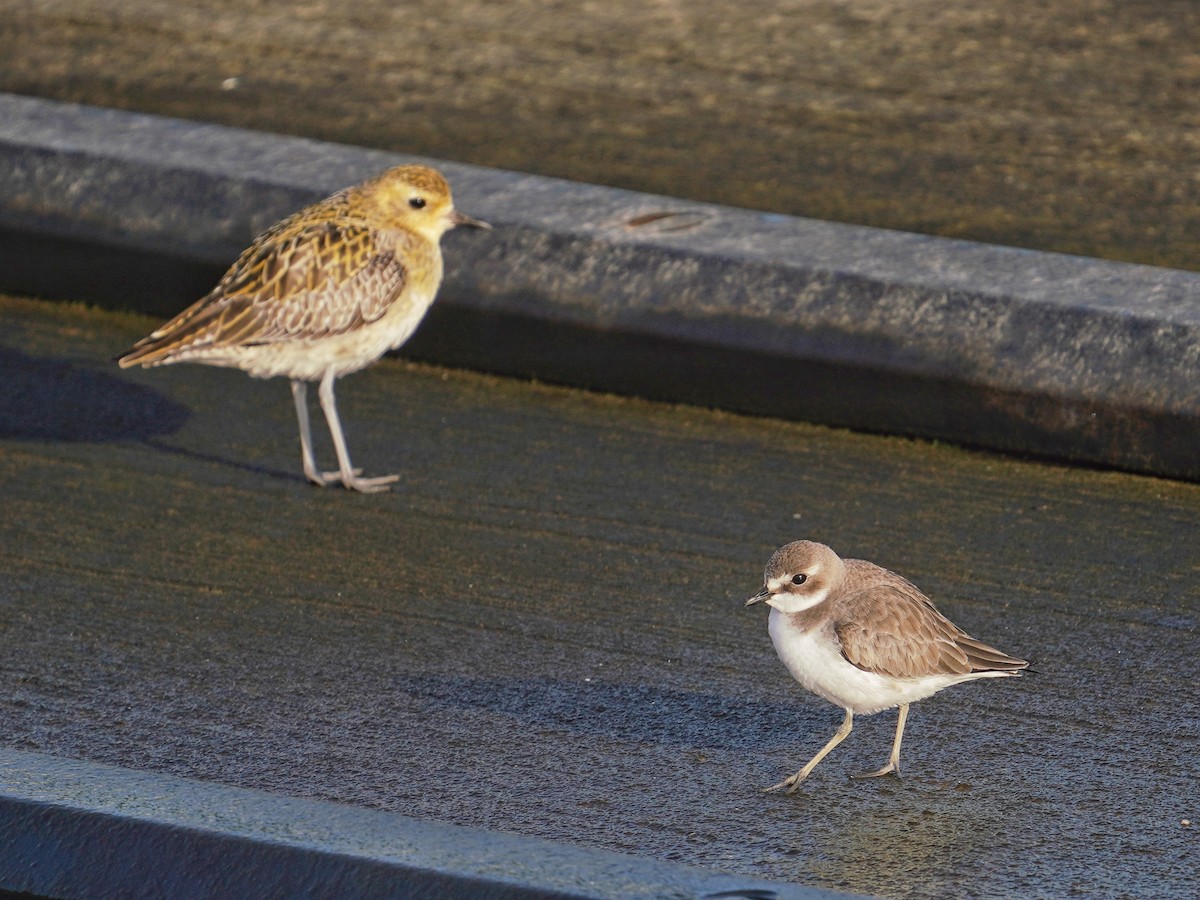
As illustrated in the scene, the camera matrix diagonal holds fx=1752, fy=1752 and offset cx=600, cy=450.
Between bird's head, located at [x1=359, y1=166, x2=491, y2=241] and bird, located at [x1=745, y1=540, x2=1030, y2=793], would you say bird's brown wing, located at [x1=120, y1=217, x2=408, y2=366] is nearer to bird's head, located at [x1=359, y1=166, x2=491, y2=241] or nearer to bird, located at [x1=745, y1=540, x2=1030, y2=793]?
bird's head, located at [x1=359, y1=166, x2=491, y2=241]

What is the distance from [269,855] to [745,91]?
26.3ft

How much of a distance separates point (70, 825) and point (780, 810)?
6.15 feet

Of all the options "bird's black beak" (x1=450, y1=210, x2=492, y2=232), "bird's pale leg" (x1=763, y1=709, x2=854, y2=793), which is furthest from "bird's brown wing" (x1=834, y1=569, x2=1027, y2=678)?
"bird's black beak" (x1=450, y1=210, x2=492, y2=232)

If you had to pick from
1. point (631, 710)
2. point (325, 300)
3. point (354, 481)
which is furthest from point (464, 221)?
point (631, 710)

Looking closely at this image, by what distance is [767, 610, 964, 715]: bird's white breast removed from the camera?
16.0ft

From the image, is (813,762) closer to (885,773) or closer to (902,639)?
(885,773)

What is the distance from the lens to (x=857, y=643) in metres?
4.91

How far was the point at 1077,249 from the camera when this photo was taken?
863 cm

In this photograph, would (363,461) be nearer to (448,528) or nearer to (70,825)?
(448,528)

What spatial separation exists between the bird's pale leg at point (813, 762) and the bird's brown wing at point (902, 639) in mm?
227

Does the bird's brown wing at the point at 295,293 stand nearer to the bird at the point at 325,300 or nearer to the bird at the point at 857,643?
the bird at the point at 325,300

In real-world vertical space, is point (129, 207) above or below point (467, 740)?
above

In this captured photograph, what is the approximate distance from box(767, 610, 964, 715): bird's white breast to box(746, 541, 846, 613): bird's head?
0.08 metres

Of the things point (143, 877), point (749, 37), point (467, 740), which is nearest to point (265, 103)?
point (749, 37)
